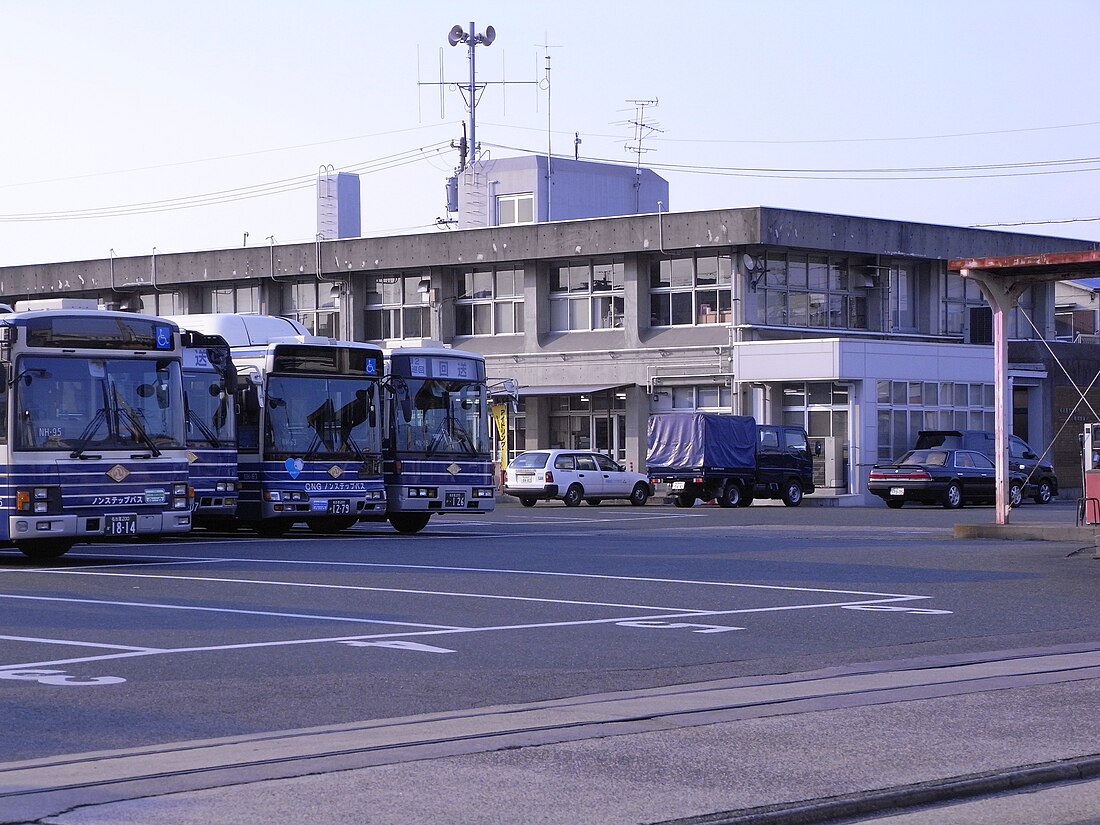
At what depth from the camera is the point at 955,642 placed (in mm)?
13352

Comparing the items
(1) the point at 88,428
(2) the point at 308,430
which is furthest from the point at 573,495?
(1) the point at 88,428

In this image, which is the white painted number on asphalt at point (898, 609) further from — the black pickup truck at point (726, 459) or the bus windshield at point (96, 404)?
the black pickup truck at point (726, 459)

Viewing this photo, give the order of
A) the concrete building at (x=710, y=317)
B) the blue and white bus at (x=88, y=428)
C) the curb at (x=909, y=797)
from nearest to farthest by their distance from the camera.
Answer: the curb at (x=909, y=797) < the blue and white bus at (x=88, y=428) < the concrete building at (x=710, y=317)

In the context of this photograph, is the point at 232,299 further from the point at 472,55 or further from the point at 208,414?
the point at 208,414

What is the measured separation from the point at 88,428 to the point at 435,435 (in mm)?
8914

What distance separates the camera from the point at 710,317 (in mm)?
52531

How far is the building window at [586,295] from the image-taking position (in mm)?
54250

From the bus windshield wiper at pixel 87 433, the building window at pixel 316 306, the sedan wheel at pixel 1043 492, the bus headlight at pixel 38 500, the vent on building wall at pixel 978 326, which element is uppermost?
the building window at pixel 316 306

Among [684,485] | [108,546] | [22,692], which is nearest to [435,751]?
[22,692]

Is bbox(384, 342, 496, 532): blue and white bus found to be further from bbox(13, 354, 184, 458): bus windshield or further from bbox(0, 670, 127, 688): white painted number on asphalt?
bbox(0, 670, 127, 688): white painted number on asphalt

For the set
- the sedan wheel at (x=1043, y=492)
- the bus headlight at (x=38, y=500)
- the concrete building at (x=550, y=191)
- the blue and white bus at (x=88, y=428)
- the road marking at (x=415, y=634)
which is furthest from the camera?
the concrete building at (x=550, y=191)

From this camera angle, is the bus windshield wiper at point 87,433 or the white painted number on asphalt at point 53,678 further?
the bus windshield wiper at point 87,433

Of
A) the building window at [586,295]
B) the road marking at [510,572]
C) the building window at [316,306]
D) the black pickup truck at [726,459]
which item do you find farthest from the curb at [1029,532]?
the building window at [316,306]

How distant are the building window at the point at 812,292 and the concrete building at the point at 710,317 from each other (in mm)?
61
